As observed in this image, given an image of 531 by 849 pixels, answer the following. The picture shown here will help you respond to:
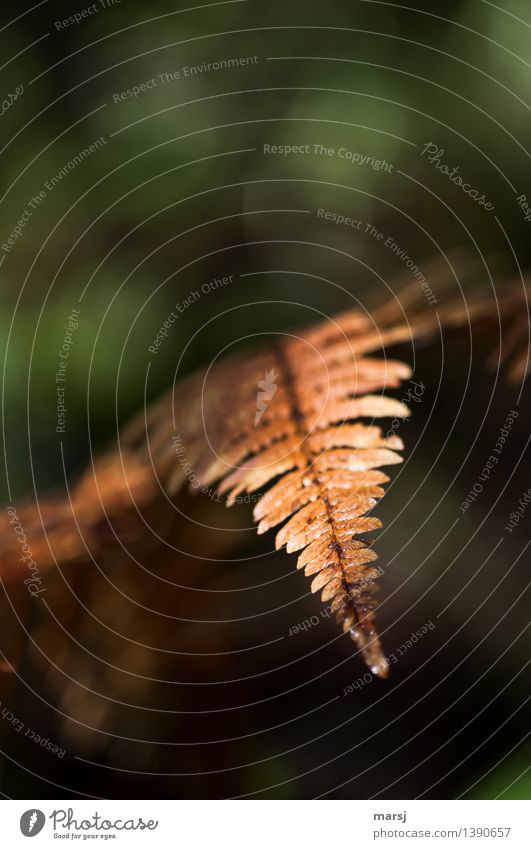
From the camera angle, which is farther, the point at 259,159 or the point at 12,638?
the point at 259,159

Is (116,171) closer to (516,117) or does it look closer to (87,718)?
(516,117)

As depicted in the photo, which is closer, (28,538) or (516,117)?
(28,538)

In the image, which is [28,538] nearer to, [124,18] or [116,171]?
[116,171]

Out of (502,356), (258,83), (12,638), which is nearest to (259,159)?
(258,83)

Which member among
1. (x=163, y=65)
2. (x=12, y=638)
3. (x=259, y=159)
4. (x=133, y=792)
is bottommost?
(x=133, y=792)

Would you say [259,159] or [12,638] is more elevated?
[259,159]

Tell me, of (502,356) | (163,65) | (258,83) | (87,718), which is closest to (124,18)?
(163,65)
